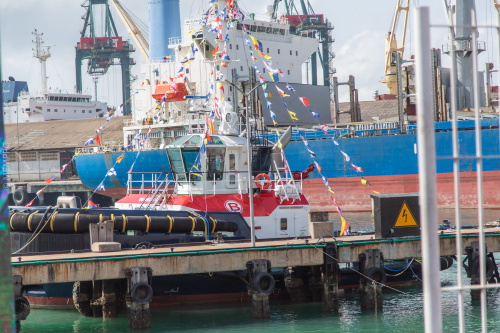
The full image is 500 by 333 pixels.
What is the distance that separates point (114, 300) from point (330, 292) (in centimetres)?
549

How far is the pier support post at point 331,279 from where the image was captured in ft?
56.4

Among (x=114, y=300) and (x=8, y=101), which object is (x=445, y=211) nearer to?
(x=114, y=300)

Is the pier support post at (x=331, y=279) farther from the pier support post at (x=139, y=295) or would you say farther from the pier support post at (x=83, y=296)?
the pier support post at (x=83, y=296)

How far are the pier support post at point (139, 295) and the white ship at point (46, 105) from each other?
253ft

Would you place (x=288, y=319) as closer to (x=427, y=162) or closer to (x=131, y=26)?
(x=427, y=162)

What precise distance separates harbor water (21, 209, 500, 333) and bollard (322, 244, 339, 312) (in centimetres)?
25

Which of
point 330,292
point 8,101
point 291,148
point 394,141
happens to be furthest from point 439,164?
point 8,101

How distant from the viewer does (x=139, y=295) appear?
15367mm

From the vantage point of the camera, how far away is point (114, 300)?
16.3 m

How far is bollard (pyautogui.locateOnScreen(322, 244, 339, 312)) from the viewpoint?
17.2 metres

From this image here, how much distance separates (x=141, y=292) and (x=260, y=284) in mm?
2916

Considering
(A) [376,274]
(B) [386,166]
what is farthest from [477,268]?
(B) [386,166]

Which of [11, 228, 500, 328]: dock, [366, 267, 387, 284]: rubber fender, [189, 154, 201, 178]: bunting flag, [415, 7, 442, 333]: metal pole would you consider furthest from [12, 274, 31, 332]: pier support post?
[415, 7, 442, 333]: metal pole

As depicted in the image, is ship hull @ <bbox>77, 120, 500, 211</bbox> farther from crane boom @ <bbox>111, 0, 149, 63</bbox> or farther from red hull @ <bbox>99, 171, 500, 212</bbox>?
crane boom @ <bbox>111, 0, 149, 63</bbox>
